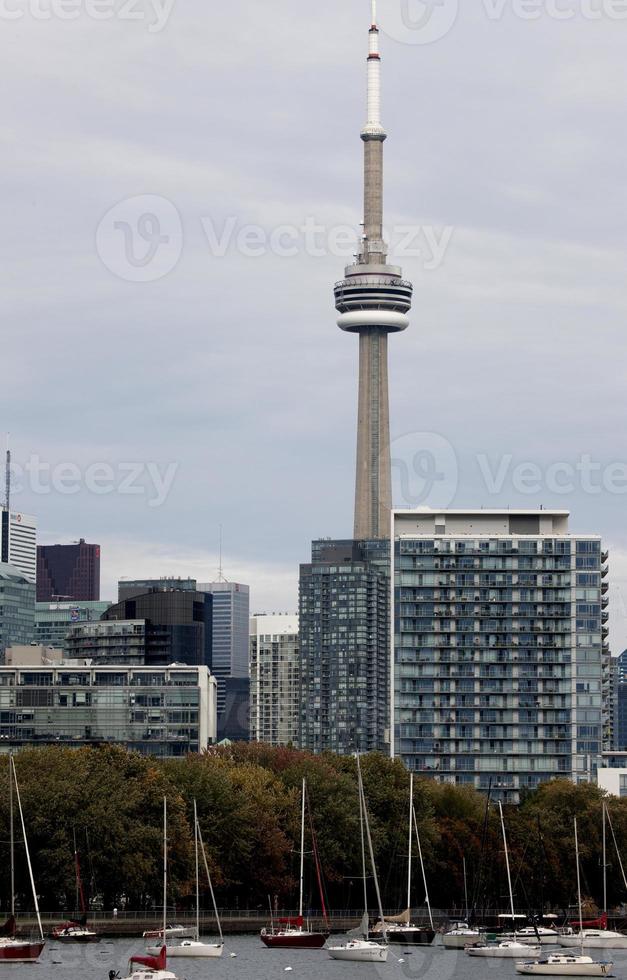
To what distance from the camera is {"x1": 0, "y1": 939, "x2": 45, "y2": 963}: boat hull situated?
140 meters

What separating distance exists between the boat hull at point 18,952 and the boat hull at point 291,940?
2161 cm

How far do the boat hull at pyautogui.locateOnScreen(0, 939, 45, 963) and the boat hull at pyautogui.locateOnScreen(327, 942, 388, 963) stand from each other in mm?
22902

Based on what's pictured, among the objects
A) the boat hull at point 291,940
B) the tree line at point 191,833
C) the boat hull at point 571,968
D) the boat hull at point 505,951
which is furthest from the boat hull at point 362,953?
the tree line at point 191,833

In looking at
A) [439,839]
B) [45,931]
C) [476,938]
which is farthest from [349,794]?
[45,931]

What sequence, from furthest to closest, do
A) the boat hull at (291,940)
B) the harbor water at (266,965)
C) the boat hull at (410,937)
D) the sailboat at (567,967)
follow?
the boat hull at (410,937), the boat hull at (291,940), the sailboat at (567,967), the harbor water at (266,965)

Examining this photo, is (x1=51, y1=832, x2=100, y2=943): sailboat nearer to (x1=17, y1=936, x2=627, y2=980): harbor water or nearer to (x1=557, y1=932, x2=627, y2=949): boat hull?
(x1=17, y1=936, x2=627, y2=980): harbor water

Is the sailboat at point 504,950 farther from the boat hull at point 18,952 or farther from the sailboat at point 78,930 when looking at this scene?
the boat hull at point 18,952

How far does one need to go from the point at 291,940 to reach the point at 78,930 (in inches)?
627

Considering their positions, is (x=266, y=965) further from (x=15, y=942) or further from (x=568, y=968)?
(x=568, y=968)

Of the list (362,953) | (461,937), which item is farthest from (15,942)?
(461,937)

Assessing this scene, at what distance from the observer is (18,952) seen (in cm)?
13988

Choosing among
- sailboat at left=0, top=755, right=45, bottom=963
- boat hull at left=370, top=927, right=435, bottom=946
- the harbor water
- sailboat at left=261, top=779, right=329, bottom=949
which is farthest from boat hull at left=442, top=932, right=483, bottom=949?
sailboat at left=0, top=755, right=45, bottom=963

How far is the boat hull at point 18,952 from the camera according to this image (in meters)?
140

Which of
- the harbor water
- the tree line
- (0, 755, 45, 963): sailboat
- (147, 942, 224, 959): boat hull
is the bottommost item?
the harbor water
